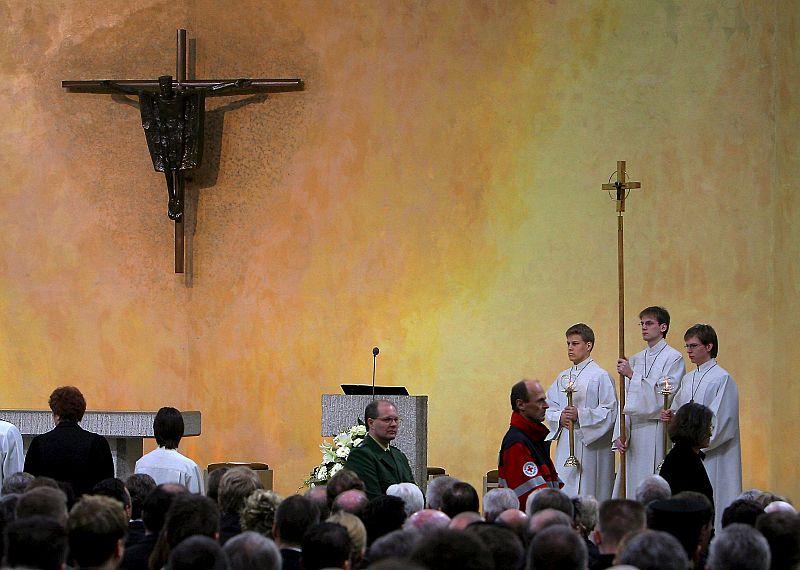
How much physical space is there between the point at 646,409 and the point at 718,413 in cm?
49

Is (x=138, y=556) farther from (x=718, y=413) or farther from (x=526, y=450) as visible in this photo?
(x=718, y=413)

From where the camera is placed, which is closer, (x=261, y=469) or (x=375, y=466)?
(x=375, y=466)

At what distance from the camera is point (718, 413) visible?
319 inches

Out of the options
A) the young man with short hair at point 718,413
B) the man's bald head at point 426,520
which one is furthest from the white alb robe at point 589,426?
the man's bald head at point 426,520

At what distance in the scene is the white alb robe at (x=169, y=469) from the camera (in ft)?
21.0

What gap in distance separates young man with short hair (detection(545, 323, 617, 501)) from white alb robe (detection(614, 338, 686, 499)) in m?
0.11

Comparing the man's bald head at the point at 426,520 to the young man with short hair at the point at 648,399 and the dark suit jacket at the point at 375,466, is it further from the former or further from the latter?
the young man with short hair at the point at 648,399

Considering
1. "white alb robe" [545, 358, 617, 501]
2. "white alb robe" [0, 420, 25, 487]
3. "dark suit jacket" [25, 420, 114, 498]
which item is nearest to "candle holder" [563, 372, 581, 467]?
"white alb robe" [545, 358, 617, 501]

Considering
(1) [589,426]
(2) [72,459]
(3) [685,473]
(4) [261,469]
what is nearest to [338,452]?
(2) [72,459]

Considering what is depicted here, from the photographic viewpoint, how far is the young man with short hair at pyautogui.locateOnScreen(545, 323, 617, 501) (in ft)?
27.9

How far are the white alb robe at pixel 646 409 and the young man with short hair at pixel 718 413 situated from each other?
257mm

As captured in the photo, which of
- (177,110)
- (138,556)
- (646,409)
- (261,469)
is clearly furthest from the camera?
(177,110)

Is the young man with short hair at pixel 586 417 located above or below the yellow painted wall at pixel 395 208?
below

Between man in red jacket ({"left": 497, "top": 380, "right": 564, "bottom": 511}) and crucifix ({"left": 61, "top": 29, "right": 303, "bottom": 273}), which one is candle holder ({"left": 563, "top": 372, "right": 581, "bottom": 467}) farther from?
crucifix ({"left": 61, "top": 29, "right": 303, "bottom": 273})
